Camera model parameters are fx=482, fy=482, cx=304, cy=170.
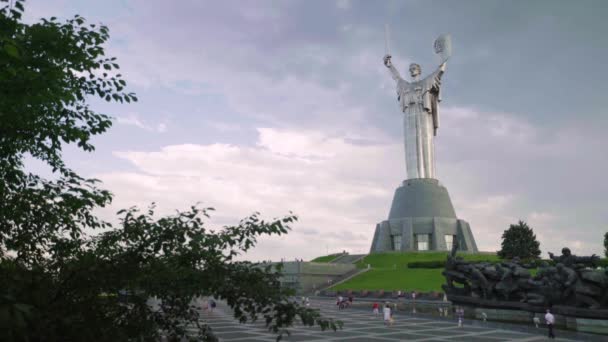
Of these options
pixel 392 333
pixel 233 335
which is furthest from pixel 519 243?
pixel 233 335

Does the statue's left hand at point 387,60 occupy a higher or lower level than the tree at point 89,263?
higher

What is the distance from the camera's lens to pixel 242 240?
541cm

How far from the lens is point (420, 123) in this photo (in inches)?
2734

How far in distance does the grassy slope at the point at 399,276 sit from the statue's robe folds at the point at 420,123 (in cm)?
1438

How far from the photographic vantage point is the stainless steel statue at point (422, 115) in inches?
2726

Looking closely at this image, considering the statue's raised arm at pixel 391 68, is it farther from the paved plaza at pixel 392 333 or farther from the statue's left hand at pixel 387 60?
the paved plaza at pixel 392 333

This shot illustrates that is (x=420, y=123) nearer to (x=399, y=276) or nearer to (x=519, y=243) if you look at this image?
(x=519, y=243)

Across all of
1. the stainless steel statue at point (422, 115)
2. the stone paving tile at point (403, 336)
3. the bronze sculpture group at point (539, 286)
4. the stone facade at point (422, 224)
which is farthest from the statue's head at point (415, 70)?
the stone paving tile at point (403, 336)

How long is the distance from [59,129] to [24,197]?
5.78 ft

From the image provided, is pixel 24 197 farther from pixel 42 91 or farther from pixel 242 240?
pixel 242 240

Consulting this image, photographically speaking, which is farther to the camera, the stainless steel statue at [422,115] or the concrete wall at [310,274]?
the stainless steel statue at [422,115]

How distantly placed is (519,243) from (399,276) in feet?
60.8

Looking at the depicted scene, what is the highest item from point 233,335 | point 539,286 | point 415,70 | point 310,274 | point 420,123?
point 415,70

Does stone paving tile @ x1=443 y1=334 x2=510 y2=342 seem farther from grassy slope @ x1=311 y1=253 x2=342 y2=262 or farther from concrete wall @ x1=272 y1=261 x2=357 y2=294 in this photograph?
grassy slope @ x1=311 y1=253 x2=342 y2=262
